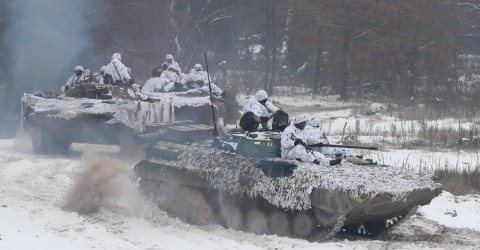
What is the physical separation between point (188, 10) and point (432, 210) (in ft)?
100

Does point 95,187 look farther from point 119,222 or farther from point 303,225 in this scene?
point 303,225

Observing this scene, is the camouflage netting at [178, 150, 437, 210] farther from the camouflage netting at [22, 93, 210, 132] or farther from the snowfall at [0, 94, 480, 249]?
the camouflage netting at [22, 93, 210, 132]

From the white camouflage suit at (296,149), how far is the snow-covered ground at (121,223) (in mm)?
1078

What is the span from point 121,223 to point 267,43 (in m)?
27.3

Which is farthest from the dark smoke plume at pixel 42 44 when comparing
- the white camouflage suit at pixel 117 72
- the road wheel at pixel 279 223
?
the road wheel at pixel 279 223

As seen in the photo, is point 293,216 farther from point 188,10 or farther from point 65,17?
point 188,10

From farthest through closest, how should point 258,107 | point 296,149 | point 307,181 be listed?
point 258,107 → point 296,149 → point 307,181

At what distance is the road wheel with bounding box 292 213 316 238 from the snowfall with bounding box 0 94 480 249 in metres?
0.23

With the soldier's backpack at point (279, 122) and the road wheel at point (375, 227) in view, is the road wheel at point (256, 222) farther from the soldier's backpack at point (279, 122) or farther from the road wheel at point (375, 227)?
the soldier's backpack at point (279, 122)

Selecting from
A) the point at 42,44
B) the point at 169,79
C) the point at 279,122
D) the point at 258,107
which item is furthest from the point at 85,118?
the point at 42,44

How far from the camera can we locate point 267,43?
3741cm

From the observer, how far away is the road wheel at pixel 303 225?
10.1m

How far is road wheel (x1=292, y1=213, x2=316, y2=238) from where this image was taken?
10.1 m

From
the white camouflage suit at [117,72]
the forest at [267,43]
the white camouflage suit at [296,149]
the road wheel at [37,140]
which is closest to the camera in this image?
the white camouflage suit at [296,149]
